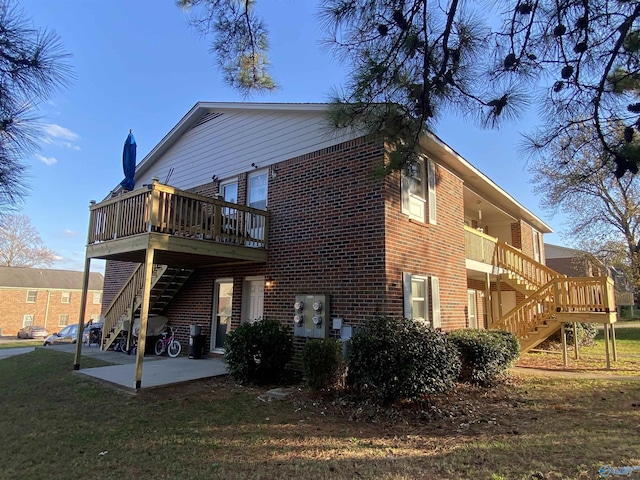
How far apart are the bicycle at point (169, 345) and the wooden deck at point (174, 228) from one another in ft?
8.84

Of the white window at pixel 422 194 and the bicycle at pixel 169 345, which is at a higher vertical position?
the white window at pixel 422 194

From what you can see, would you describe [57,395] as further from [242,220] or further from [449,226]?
[449,226]

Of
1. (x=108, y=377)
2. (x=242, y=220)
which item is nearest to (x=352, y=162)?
(x=242, y=220)

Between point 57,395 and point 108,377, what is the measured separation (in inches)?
44.4

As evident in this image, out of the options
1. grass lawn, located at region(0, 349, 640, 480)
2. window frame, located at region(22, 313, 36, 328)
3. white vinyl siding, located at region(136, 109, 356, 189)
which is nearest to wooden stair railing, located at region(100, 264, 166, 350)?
white vinyl siding, located at region(136, 109, 356, 189)

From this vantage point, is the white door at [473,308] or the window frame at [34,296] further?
the window frame at [34,296]

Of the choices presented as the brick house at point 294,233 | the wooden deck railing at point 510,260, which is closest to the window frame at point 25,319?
the brick house at point 294,233

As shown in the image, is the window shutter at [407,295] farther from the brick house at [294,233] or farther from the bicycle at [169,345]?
the bicycle at [169,345]

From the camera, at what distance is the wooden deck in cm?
835

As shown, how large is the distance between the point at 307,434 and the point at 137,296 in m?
8.70

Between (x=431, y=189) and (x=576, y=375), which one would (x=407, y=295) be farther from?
(x=576, y=375)

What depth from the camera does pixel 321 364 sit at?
7.45 m

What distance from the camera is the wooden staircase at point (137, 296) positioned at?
1198 cm

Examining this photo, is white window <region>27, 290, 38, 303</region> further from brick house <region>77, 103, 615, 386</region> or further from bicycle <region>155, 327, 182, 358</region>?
bicycle <region>155, 327, 182, 358</region>
